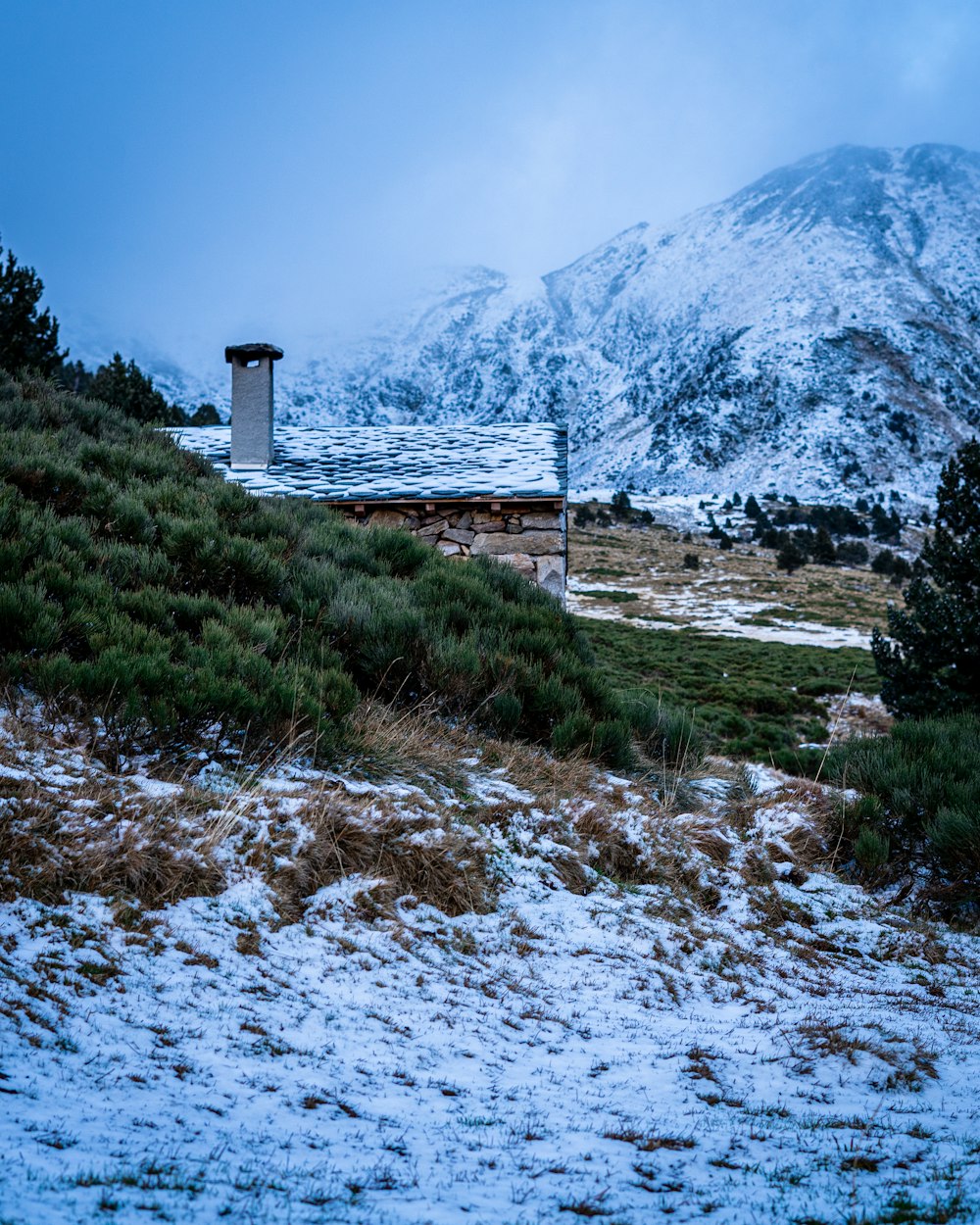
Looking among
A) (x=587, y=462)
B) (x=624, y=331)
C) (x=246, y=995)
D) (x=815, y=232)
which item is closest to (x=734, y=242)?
(x=815, y=232)

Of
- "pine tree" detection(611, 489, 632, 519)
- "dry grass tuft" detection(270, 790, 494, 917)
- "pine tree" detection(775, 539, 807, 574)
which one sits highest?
"pine tree" detection(611, 489, 632, 519)

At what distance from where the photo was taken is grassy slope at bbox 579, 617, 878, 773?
545 inches

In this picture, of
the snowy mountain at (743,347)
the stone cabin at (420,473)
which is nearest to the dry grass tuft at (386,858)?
the stone cabin at (420,473)

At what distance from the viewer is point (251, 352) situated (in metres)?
12.5

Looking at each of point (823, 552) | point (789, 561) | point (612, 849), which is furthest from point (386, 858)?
point (823, 552)

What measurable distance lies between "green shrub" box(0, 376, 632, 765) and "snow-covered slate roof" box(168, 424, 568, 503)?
8.75 ft

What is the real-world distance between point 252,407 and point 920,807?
10.9 meters

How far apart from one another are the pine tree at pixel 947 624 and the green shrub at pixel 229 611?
265 inches

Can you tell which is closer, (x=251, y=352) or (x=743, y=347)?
(x=251, y=352)

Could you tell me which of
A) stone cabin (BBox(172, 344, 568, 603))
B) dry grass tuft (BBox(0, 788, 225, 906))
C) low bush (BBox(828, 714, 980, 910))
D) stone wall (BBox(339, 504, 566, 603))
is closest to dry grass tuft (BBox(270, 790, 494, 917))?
dry grass tuft (BBox(0, 788, 225, 906))

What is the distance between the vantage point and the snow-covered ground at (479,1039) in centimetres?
170

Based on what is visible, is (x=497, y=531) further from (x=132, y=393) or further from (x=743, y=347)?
(x=743, y=347)

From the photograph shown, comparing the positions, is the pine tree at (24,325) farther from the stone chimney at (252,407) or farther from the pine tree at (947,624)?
the pine tree at (947,624)

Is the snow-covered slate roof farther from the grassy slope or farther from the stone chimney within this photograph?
the grassy slope
